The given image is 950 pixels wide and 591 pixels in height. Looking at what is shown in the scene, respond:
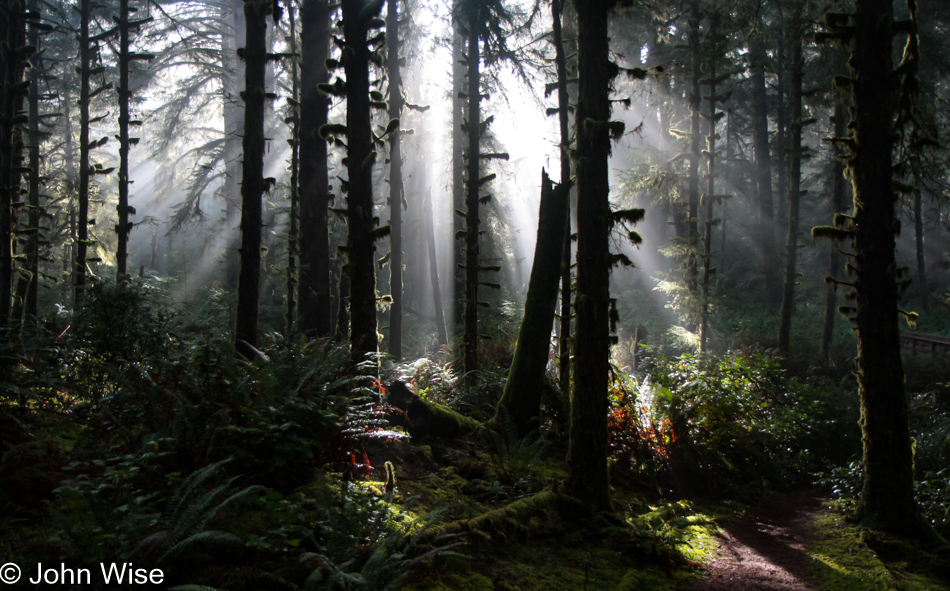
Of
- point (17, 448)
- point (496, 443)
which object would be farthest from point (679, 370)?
point (17, 448)

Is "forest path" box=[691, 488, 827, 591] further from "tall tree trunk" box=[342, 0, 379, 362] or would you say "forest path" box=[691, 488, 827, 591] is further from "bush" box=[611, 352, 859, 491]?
"tall tree trunk" box=[342, 0, 379, 362]

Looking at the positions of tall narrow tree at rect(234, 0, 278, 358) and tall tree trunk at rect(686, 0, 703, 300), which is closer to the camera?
tall narrow tree at rect(234, 0, 278, 358)

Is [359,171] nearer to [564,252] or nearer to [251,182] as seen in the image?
[251,182]

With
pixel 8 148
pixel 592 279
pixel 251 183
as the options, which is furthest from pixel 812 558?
pixel 8 148

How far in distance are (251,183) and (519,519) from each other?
24.0ft

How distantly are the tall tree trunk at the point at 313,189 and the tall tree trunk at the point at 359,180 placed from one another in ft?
14.0

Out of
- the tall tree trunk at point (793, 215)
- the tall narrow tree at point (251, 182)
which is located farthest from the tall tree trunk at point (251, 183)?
the tall tree trunk at point (793, 215)

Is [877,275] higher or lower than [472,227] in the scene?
lower

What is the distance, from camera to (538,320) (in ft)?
29.1

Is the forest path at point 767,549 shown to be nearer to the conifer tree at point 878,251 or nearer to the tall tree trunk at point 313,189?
the conifer tree at point 878,251

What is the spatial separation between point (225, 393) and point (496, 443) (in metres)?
3.20

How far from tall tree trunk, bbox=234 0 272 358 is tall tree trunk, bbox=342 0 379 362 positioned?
205 cm

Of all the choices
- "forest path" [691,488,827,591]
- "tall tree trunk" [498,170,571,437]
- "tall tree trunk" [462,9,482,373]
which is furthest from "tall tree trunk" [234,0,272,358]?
"forest path" [691,488,827,591]

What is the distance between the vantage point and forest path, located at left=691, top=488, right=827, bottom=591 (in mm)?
5012
